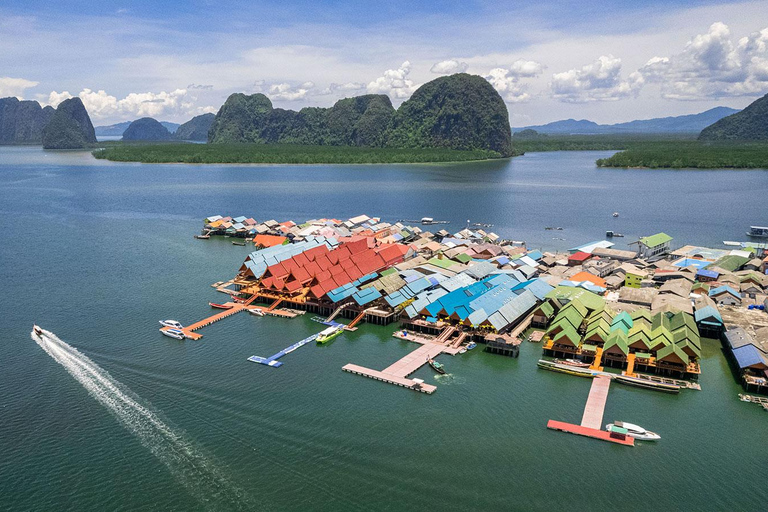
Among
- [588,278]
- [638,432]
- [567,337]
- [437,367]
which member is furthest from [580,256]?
[638,432]

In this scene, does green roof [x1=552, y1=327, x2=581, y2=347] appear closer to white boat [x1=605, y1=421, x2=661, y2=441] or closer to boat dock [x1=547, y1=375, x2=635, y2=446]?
boat dock [x1=547, y1=375, x2=635, y2=446]

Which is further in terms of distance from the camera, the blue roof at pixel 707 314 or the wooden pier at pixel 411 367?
the blue roof at pixel 707 314

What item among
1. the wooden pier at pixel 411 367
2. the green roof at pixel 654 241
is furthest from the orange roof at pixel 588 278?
the wooden pier at pixel 411 367

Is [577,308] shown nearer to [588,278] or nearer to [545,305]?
[545,305]

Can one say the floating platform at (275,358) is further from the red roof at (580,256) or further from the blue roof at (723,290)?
the blue roof at (723,290)

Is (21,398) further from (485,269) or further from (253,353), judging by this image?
(485,269)

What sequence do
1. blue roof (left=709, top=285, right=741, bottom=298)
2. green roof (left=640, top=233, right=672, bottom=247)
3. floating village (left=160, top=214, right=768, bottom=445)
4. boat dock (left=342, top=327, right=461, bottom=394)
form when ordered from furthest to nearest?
green roof (left=640, top=233, right=672, bottom=247) → blue roof (left=709, top=285, right=741, bottom=298) → floating village (left=160, top=214, right=768, bottom=445) → boat dock (left=342, top=327, right=461, bottom=394)

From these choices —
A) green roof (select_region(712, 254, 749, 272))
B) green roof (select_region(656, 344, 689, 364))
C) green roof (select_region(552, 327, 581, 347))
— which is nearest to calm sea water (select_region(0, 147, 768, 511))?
green roof (select_region(656, 344, 689, 364))
